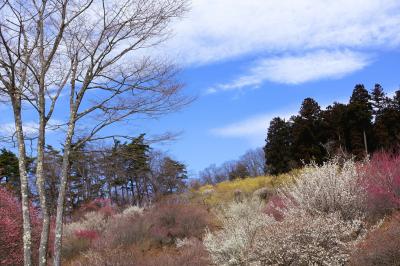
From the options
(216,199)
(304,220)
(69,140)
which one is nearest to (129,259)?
(69,140)

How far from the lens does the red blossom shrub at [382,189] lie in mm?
12180

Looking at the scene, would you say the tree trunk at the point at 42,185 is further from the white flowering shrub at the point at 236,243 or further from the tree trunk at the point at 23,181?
the white flowering shrub at the point at 236,243

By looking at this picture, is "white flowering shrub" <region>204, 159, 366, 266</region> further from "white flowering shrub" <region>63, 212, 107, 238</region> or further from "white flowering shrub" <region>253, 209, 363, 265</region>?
"white flowering shrub" <region>63, 212, 107, 238</region>

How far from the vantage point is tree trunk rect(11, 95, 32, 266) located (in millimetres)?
9227

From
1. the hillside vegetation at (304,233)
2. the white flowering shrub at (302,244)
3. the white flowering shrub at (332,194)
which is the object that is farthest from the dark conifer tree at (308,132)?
the white flowering shrub at (302,244)

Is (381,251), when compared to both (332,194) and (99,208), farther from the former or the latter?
(99,208)

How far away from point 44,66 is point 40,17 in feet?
3.30

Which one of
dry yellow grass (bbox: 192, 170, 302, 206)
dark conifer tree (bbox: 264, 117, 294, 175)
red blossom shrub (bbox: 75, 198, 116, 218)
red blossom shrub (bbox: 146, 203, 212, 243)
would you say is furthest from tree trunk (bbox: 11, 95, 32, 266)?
dark conifer tree (bbox: 264, 117, 294, 175)

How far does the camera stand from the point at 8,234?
12.6 m

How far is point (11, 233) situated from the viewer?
500 inches

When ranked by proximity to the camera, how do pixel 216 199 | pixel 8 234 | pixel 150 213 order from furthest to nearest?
pixel 216 199 < pixel 150 213 < pixel 8 234

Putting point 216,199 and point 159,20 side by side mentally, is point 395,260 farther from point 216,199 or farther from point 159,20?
point 216,199

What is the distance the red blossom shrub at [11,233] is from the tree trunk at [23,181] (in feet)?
Result: 10.9

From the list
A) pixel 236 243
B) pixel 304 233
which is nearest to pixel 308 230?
pixel 304 233
